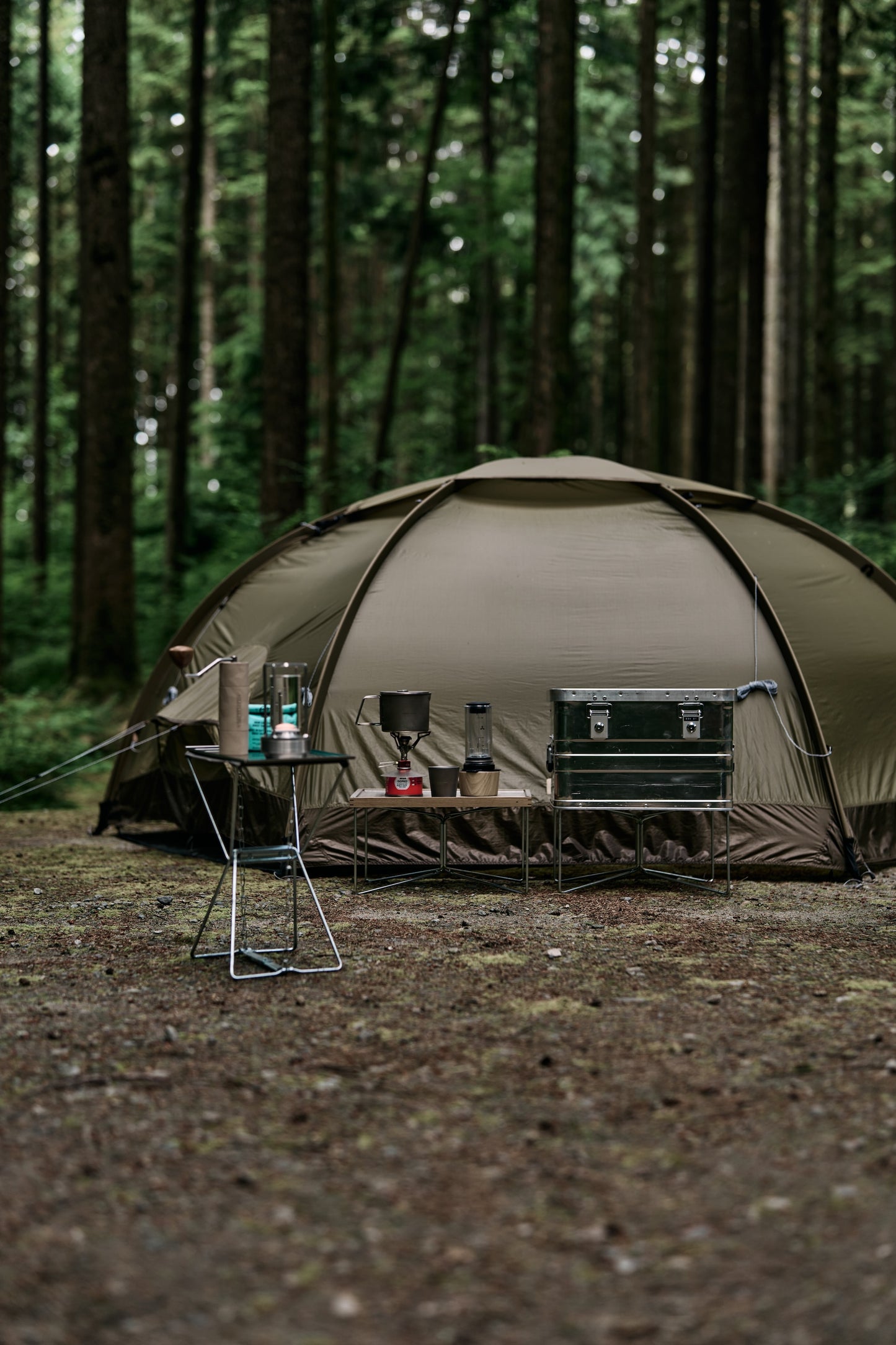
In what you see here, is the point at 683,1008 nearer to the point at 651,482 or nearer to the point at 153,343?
the point at 651,482

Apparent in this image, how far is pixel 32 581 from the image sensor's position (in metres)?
20.8

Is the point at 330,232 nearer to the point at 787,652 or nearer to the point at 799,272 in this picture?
the point at 787,652

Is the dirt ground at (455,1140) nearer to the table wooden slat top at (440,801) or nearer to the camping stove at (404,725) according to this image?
the table wooden slat top at (440,801)

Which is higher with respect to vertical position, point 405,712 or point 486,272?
point 486,272

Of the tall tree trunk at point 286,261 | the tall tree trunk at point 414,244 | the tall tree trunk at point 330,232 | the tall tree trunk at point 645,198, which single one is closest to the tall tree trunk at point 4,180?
the tall tree trunk at point 286,261

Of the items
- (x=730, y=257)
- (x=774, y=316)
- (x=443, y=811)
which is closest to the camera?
(x=443, y=811)

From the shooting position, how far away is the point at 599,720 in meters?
6.95

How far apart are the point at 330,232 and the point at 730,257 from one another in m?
4.64

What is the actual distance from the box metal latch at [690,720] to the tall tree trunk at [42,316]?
619 inches

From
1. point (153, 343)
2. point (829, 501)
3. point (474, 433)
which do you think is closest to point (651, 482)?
point (829, 501)

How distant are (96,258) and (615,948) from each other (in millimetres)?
9779

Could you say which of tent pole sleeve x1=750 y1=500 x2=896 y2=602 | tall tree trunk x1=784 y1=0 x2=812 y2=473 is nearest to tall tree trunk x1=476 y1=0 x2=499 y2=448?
tall tree trunk x1=784 y1=0 x2=812 y2=473

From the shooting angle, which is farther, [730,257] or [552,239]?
[730,257]

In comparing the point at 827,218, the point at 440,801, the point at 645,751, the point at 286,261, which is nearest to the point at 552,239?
the point at 286,261
